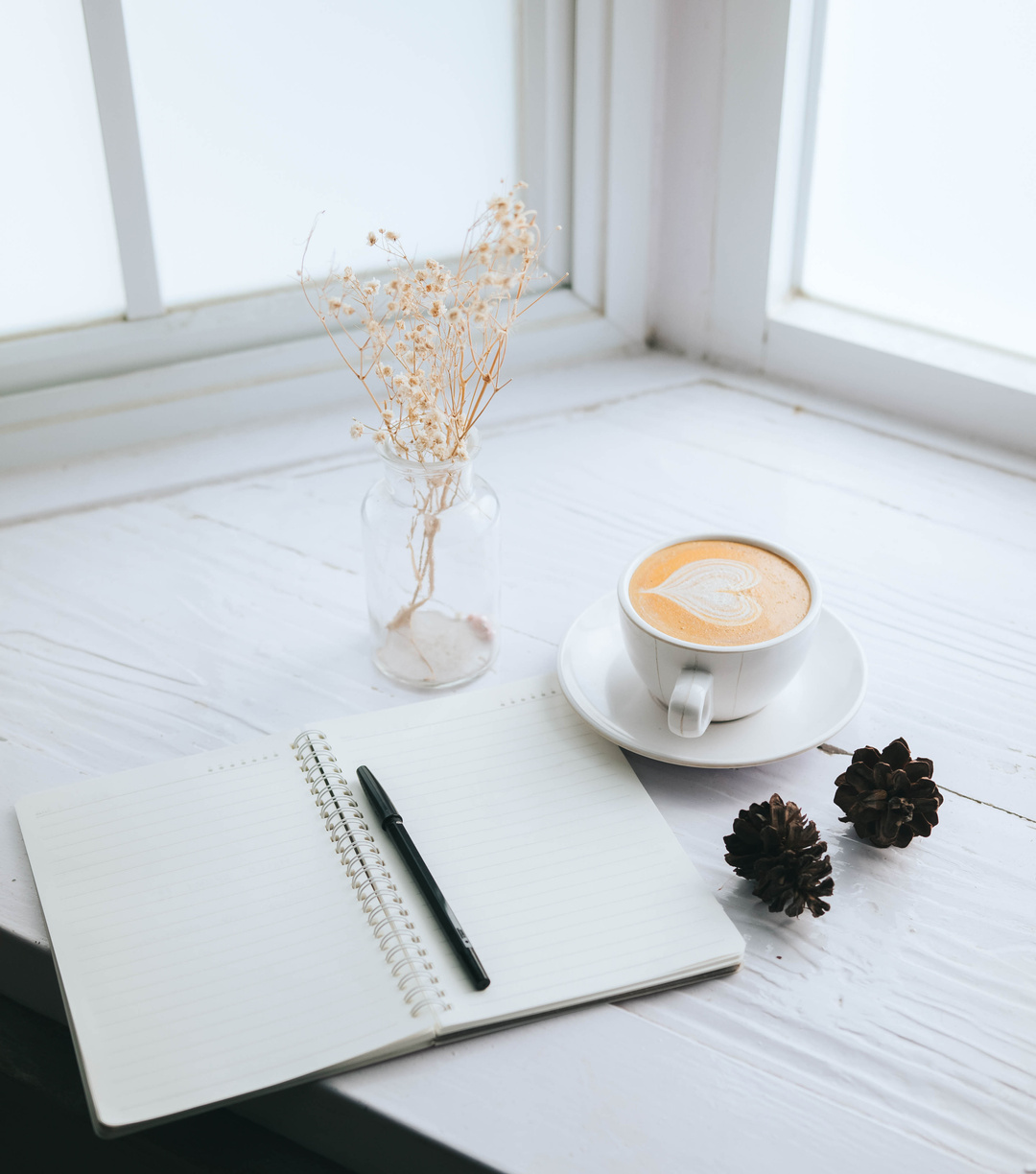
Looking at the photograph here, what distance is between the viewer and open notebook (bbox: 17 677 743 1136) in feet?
1.95

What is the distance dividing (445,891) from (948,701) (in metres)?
0.39

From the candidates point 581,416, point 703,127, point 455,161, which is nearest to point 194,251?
point 455,161

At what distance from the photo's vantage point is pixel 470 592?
33.8 inches

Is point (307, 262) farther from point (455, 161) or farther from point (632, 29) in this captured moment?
point (632, 29)

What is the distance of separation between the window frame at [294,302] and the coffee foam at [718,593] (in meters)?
0.52

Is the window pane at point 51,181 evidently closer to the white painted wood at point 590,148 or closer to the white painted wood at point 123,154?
the white painted wood at point 123,154

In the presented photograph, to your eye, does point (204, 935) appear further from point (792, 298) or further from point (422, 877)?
point (792, 298)

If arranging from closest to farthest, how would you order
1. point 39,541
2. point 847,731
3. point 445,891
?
point 445,891 < point 847,731 < point 39,541

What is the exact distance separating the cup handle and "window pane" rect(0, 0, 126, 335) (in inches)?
28.0

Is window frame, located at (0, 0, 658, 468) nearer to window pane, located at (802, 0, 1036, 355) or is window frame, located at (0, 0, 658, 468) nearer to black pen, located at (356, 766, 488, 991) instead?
window pane, located at (802, 0, 1036, 355)

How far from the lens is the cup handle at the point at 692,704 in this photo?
690 mm

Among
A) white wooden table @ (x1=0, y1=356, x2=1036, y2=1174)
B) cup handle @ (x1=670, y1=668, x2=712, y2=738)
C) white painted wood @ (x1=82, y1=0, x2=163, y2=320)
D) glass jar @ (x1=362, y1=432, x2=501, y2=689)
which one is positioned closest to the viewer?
white wooden table @ (x1=0, y1=356, x2=1036, y2=1174)

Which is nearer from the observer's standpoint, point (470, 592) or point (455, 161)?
point (470, 592)

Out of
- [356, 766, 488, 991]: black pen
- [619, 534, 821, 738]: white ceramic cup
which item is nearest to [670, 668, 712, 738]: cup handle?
[619, 534, 821, 738]: white ceramic cup
